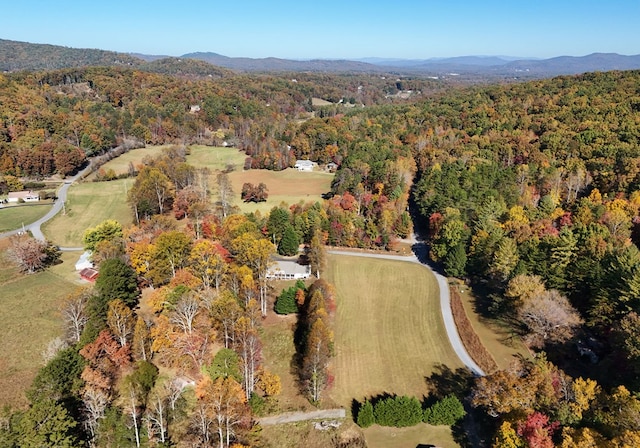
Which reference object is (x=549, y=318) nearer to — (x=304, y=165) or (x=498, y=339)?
(x=498, y=339)

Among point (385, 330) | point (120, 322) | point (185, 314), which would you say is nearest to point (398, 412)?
point (385, 330)

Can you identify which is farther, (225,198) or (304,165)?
(304,165)

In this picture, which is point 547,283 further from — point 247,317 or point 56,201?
point 56,201

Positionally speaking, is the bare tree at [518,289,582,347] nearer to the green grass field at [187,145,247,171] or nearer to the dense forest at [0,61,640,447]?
the dense forest at [0,61,640,447]

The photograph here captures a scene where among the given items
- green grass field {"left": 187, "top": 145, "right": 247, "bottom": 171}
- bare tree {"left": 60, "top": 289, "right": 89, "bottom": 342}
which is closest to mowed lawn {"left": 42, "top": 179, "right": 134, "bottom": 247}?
green grass field {"left": 187, "top": 145, "right": 247, "bottom": 171}

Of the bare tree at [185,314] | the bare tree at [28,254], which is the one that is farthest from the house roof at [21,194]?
the bare tree at [185,314]
